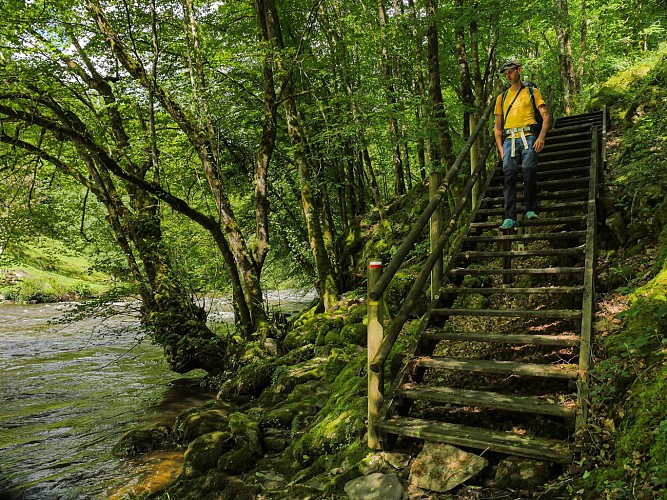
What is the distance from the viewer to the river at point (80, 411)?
Answer: 612 cm

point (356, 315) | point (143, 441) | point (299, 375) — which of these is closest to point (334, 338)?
point (356, 315)

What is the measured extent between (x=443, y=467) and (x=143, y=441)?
18.0 ft

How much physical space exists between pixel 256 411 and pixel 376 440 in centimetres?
351

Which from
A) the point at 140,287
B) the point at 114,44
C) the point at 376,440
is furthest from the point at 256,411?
the point at 114,44

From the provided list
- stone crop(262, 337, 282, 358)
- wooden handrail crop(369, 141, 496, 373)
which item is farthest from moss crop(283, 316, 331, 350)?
wooden handrail crop(369, 141, 496, 373)

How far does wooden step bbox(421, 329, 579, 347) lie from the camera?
12.5ft

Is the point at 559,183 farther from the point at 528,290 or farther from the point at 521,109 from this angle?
the point at 528,290

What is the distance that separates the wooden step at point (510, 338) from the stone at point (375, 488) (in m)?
1.42

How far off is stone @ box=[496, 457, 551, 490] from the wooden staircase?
0.11m

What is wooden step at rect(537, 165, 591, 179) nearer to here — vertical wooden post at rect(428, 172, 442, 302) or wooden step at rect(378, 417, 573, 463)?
vertical wooden post at rect(428, 172, 442, 302)

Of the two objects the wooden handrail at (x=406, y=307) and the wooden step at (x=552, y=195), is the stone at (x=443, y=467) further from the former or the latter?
the wooden step at (x=552, y=195)

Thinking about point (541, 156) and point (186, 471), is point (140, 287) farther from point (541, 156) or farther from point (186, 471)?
point (541, 156)

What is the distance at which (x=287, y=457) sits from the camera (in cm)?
507

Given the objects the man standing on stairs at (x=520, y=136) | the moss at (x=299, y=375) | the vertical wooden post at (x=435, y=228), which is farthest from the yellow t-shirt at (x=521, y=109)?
the moss at (x=299, y=375)
